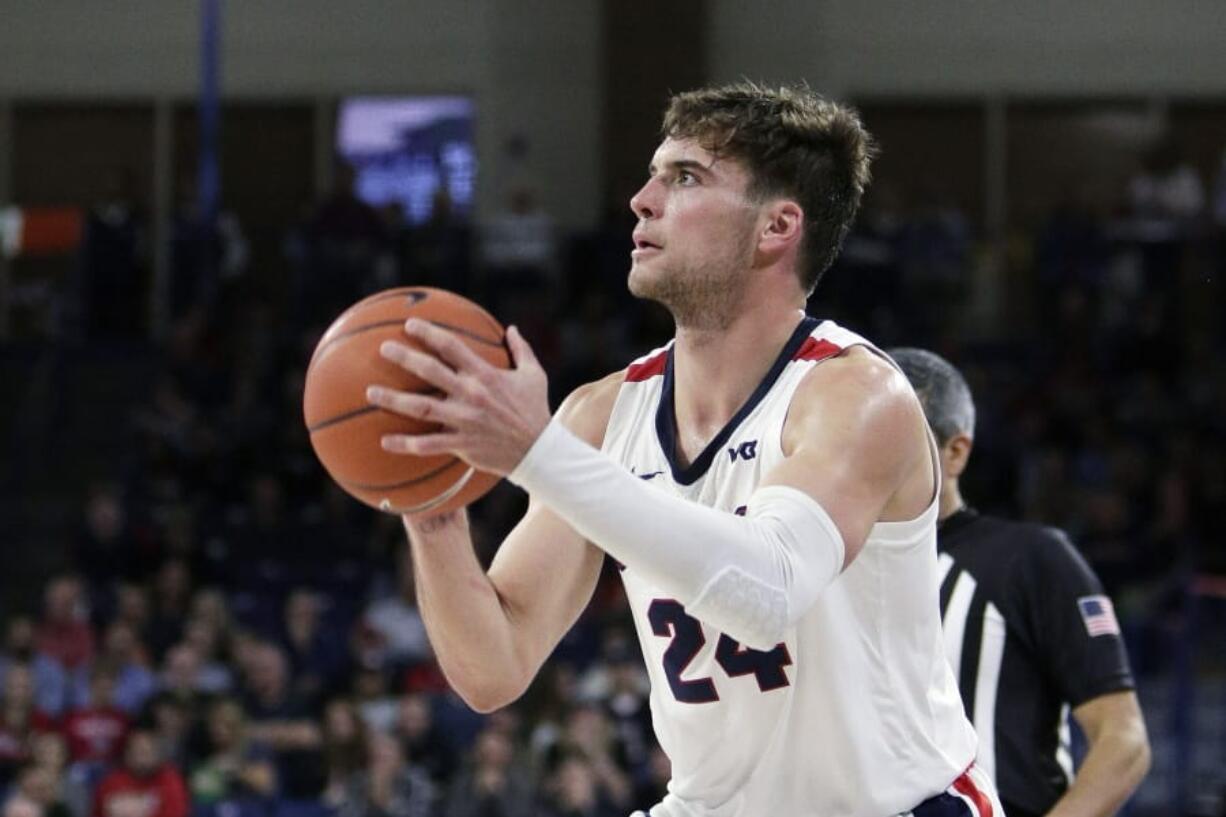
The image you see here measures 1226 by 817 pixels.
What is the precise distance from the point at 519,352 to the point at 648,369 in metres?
0.93

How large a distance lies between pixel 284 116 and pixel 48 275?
2842 mm

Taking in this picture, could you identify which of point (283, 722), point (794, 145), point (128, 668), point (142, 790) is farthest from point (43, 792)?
point (794, 145)

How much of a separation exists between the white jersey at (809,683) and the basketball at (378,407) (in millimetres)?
590

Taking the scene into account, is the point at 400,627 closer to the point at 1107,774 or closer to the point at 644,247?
the point at 1107,774

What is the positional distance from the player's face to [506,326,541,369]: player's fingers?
538mm

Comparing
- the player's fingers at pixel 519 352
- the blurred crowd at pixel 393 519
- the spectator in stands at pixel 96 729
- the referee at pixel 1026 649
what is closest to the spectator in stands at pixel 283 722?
the blurred crowd at pixel 393 519

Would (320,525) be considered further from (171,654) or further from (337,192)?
(337,192)

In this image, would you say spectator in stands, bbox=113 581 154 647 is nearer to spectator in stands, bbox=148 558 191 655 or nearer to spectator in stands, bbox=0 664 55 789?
spectator in stands, bbox=148 558 191 655

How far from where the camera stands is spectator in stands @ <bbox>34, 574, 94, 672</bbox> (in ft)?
41.1

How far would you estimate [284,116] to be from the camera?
20172 millimetres

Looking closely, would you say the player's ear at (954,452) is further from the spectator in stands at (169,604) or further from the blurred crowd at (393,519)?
the spectator in stands at (169,604)

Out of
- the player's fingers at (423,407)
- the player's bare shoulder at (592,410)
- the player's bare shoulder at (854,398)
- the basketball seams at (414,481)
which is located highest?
the player's fingers at (423,407)

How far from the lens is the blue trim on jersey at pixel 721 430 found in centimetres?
357

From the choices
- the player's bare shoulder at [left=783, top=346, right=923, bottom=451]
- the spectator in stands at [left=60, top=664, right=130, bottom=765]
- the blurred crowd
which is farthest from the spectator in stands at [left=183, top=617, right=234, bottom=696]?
the player's bare shoulder at [left=783, top=346, right=923, bottom=451]
